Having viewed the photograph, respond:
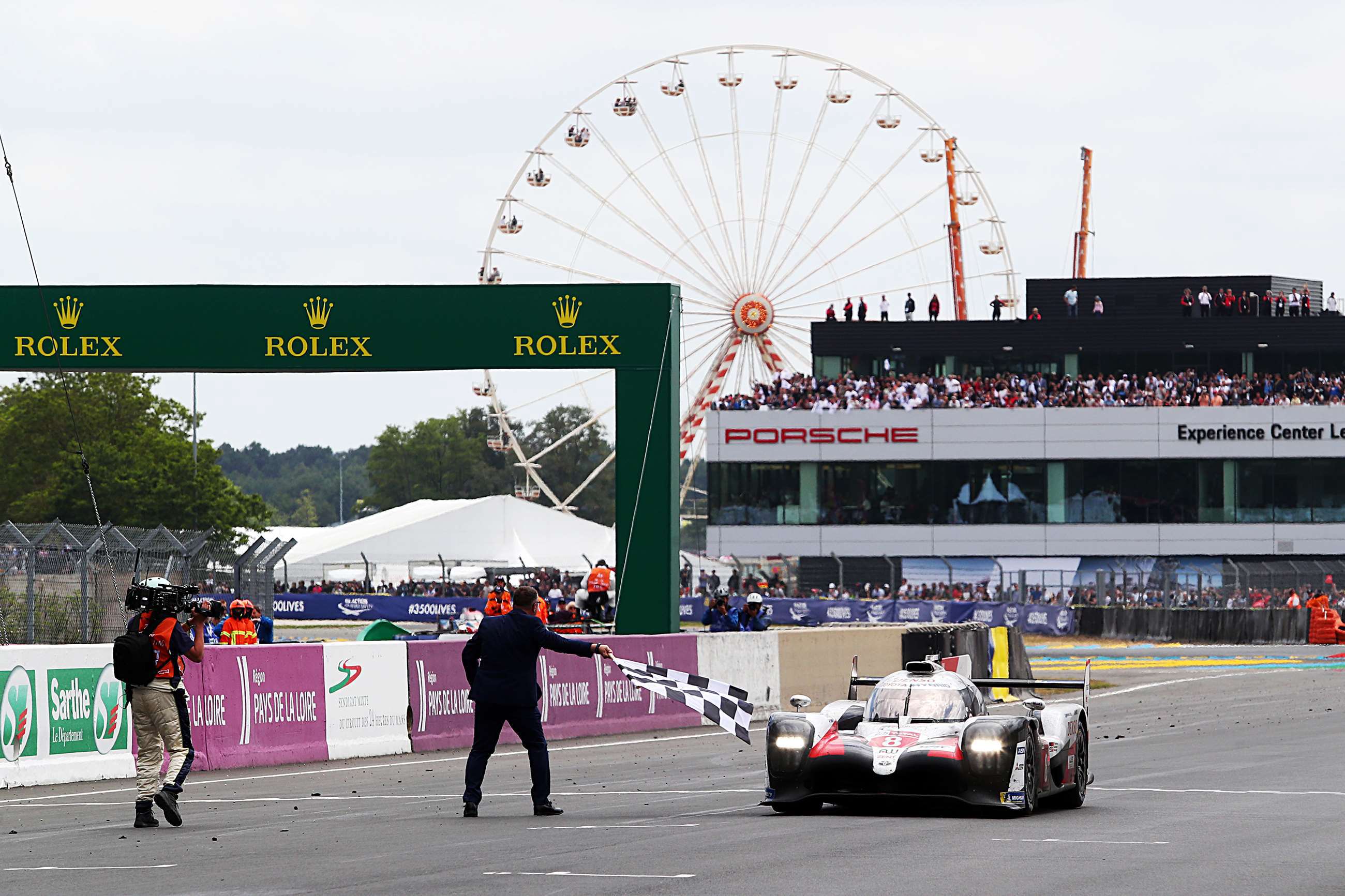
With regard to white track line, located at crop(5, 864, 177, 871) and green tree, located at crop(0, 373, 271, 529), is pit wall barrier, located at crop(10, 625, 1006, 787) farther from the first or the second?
green tree, located at crop(0, 373, 271, 529)

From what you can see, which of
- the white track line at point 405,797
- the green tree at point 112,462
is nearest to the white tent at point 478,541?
the green tree at point 112,462

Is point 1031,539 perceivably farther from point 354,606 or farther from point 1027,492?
point 354,606

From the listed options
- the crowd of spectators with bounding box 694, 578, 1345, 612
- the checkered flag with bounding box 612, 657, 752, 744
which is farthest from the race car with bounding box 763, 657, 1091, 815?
the crowd of spectators with bounding box 694, 578, 1345, 612

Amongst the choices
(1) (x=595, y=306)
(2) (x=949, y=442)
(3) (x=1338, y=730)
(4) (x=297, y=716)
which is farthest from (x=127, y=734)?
(2) (x=949, y=442)

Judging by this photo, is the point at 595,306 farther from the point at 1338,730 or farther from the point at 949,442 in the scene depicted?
the point at 949,442

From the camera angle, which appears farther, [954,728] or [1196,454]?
[1196,454]

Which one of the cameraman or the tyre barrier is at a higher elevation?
the cameraman

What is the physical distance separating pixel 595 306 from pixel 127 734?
9.14m

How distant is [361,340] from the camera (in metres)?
23.8

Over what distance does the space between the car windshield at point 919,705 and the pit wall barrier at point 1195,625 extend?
37.0m

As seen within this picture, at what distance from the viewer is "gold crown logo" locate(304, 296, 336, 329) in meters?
23.8

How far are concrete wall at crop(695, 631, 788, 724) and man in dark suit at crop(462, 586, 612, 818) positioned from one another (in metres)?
11.0

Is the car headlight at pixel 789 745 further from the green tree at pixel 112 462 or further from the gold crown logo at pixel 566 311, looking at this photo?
the green tree at pixel 112 462

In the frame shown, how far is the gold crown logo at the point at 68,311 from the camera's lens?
23703 mm
